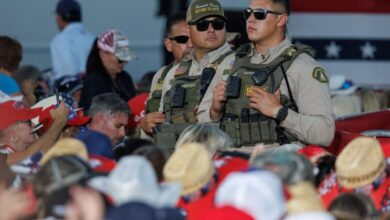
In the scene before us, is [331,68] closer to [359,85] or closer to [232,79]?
[359,85]

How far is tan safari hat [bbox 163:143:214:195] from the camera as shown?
21.6 feet

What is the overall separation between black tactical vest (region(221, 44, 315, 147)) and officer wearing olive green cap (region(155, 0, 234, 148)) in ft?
1.46

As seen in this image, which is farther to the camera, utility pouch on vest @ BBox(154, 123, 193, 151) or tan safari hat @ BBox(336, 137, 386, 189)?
utility pouch on vest @ BBox(154, 123, 193, 151)

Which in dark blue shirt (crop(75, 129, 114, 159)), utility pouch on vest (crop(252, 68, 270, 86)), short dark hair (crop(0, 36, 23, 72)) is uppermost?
utility pouch on vest (crop(252, 68, 270, 86))

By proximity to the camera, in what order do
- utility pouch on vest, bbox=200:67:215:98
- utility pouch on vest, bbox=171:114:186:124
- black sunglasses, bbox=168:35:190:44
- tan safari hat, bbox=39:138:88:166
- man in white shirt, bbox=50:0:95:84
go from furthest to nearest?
man in white shirt, bbox=50:0:95:84
black sunglasses, bbox=168:35:190:44
utility pouch on vest, bbox=171:114:186:124
utility pouch on vest, bbox=200:67:215:98
tan safari hat, bbox=39:138:88:166

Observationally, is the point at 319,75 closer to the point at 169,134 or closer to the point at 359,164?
the point at 169,134

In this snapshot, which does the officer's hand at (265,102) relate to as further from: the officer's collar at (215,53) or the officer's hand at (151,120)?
the officer's hand at (151,120)

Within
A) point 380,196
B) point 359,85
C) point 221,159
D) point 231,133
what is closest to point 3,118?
point 231,133

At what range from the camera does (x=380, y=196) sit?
7043 millimetres

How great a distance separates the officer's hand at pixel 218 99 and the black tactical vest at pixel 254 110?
5 centimetres

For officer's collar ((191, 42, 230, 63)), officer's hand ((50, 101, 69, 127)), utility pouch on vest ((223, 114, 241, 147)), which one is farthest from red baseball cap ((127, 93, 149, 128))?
utility pouch on vest ((223, 114, 241, 147))

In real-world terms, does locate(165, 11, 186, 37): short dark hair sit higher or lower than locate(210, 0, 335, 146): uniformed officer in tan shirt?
lower

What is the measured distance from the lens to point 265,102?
825 cm

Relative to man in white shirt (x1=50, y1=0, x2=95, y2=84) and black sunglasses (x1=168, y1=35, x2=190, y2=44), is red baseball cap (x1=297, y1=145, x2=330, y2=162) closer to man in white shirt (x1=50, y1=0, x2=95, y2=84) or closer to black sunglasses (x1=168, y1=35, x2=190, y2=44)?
black sunglasses (x1=168, y1=35, x2=190, y2=44)
